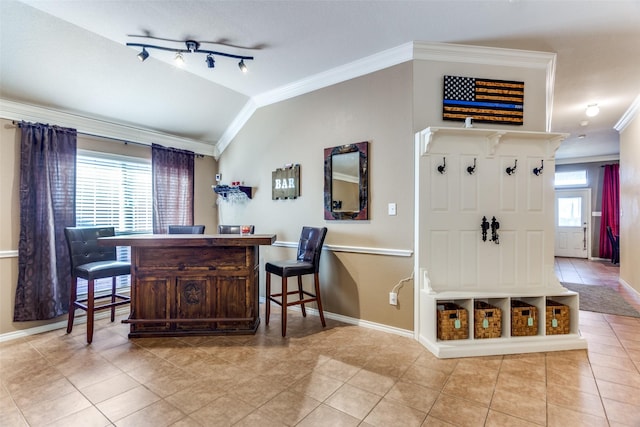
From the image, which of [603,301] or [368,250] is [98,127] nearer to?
[368,250]

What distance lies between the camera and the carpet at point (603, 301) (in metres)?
3.62

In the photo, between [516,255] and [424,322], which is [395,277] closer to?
[424,322]

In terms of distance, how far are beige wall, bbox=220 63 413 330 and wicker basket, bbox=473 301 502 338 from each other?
545mm

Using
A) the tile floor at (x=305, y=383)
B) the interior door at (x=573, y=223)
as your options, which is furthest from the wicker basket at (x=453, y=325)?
the interior door at (x=573, y=223)

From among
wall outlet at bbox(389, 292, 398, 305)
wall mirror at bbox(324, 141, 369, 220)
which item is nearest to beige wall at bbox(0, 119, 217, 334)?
wall mirror at bbox(324, 141, 369, 220)

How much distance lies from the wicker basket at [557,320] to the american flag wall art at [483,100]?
1.73 metres

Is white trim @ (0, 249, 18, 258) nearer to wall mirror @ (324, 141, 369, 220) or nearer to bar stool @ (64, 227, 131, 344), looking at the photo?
bar stool @ (64, 227, 131, 344)

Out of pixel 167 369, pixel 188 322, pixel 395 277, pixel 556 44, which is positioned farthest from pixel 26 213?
pixel 556 44

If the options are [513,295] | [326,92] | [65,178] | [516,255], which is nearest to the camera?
[513,295]

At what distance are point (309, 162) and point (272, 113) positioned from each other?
91 centimetres

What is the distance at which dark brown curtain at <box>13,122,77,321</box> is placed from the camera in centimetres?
294

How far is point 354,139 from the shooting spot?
3223 millimetres

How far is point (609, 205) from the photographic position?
7270 millimetres

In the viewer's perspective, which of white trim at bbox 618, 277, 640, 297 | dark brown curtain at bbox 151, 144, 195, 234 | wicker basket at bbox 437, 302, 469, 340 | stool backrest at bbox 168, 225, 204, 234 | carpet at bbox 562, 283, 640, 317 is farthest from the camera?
white trim at bbox 618, 277, 640, 297
